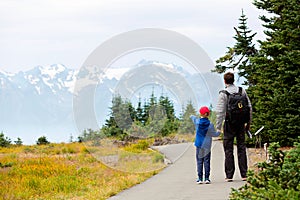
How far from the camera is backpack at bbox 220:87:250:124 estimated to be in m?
10.5

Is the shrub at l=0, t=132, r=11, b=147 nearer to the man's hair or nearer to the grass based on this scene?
the grass

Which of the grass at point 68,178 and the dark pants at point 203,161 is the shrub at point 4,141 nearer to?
the grass at point 68,178

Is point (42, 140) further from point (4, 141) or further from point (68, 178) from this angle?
point (68, 178)

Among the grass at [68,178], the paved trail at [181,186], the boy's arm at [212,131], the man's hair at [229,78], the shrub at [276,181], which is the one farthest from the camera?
the grass at [68,178]

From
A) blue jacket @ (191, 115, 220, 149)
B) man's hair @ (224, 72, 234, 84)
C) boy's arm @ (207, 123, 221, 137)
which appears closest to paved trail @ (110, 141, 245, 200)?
blue jacket @ (191, 115, 220, 149)

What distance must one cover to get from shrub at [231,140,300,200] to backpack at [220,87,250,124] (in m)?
2.15

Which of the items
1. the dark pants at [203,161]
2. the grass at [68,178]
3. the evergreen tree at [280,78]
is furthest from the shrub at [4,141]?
the dark pants at [203,161]

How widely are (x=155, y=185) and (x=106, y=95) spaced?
323cm

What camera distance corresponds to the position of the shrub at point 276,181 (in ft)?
20.4

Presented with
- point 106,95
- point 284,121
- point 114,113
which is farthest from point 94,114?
point 284,121

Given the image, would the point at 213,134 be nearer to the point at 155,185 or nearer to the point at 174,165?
the point at 155,185

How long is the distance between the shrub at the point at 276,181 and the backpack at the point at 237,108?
2154 millimetres

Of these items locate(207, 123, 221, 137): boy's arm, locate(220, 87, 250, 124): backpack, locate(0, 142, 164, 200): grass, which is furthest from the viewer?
locate(0, 142, 164, 200): grass

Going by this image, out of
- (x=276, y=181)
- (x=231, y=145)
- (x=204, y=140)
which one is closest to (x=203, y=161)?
(x=204, y=140)
